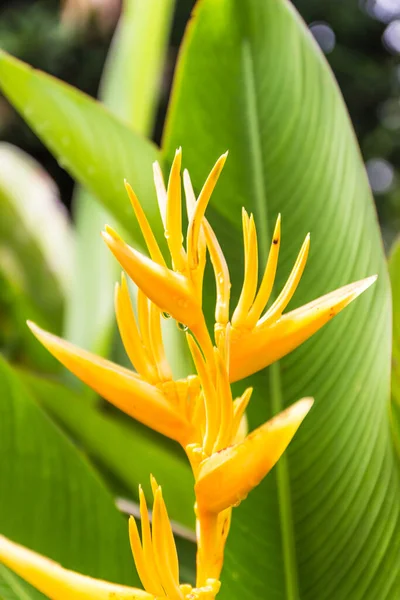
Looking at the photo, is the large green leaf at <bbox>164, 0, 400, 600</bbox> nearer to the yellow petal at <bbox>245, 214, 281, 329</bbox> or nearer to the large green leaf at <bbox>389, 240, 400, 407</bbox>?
the large green leaf at <bbox>389, 240, 400, 407</bbox>

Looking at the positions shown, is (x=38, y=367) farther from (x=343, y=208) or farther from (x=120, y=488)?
(x=343, y=208)

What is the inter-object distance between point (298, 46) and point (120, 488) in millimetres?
562

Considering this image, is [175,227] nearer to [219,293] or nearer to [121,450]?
[219,293]

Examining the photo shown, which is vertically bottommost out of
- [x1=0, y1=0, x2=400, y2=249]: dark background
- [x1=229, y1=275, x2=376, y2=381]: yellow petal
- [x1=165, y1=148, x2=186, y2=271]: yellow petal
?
[x1=0, y1=0, x2=400, y2=249]: dark background

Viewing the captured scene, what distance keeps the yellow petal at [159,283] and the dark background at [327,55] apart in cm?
368

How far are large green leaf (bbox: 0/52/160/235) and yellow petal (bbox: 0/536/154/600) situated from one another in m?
0.33

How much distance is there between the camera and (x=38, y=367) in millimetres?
1091

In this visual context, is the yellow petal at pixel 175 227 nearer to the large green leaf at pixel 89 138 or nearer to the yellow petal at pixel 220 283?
the yellow petal at pixel 220 283

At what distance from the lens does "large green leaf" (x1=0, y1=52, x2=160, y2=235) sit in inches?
19.7

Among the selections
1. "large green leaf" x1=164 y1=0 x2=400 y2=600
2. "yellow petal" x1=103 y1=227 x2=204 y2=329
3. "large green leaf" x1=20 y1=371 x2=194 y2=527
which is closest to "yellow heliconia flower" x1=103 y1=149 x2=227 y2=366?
"yellow petal" x1=103 y1=227 x2=204 y2=329

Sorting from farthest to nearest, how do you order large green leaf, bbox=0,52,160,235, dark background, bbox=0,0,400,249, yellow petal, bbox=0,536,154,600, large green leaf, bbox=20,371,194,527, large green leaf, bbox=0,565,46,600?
dark background, bbox=0,0,400,249, large green leaf, bbox=20,371,194,527, large green leaf, bbox=0,52,160,235, large green leaf, bbox=0,565,46,600, yellow petal, bbox=0,536,154,600

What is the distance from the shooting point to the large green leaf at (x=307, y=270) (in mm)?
392

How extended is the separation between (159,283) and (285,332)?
5 cm

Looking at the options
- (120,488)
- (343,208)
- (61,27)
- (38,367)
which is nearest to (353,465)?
(343,208)
